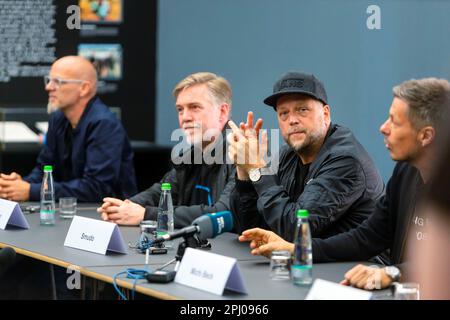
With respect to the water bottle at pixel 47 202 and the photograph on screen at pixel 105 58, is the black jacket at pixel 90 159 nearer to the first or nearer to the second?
the water bottle at pixel 47 202

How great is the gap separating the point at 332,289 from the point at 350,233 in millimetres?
798

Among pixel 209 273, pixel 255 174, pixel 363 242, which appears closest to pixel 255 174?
pixel 255 174

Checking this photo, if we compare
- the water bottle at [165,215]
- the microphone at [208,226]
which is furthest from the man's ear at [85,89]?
the microphone at [208,226]

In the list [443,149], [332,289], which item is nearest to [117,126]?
[332,289]

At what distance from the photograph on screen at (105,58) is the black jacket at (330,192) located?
3.63m

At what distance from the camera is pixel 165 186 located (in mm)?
3668

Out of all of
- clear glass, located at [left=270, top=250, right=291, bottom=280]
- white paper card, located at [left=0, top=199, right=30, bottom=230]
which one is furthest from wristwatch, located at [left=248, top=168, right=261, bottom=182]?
white paper card, located at [left=0, top=199, right=30, bottom=230]

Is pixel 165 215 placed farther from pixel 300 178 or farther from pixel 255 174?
pixel 300 178

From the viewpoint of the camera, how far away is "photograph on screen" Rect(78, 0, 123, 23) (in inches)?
275

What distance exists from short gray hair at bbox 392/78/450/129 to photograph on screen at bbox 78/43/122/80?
4488 mm

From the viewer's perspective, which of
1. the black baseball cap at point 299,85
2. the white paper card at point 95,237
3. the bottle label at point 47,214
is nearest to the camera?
the white paper card at point 95,237

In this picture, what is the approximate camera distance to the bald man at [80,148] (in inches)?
198

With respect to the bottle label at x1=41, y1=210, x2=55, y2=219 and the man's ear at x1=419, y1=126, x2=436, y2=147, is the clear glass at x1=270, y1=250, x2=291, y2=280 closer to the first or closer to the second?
the man's ear at x1=419, y1=126, x2=436, y2=147

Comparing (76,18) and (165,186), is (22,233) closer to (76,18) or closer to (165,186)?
(165,186)
